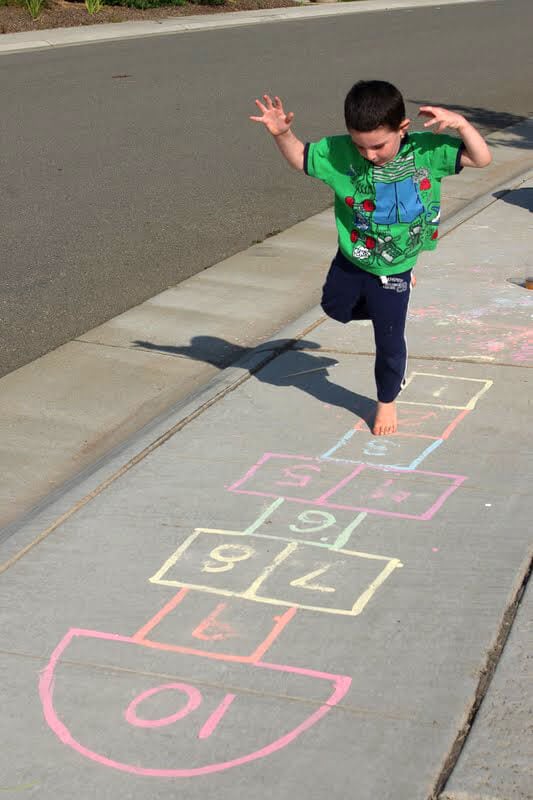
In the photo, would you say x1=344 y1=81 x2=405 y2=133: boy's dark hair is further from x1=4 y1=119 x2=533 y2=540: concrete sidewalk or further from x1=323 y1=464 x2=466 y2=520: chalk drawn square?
x1=4 y1=119 x2=533 y2=540: concrete sidewalk

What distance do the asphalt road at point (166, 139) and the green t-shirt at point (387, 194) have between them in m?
2.24

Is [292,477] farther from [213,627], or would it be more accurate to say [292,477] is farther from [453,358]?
[453,358]

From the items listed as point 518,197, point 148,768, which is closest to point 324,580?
point 148,768

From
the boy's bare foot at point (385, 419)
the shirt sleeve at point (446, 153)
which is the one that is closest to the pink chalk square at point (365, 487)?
Result: the boy's bare foot at point (385, 419)

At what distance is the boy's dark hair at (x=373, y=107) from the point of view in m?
4.33

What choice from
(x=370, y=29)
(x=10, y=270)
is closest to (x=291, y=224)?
→ (x=10, y=270)

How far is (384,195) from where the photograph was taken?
15.2 feet

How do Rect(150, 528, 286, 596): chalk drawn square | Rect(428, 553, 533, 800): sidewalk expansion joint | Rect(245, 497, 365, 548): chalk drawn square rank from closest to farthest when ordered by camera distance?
Rect(428, 553, 533, 800): sidewalk expansion joint
Rect(150, 528, 286, 596): chalk drawn square
Rect(245, 497, 365, 548): chalk drawn square

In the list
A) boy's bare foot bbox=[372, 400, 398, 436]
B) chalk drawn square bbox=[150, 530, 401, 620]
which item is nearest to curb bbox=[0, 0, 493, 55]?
boy's bare foot bbox=[372, 400, 398, 436]

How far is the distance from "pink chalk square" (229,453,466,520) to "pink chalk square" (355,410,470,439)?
0.39 metres

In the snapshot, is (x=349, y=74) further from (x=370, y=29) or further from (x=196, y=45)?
(x=370, y=29)

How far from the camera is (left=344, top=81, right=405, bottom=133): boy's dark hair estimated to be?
171 inches

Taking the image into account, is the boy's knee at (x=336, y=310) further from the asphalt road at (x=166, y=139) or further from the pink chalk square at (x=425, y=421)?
the asphalt road at (x=166, y=139)

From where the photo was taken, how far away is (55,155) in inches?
462
